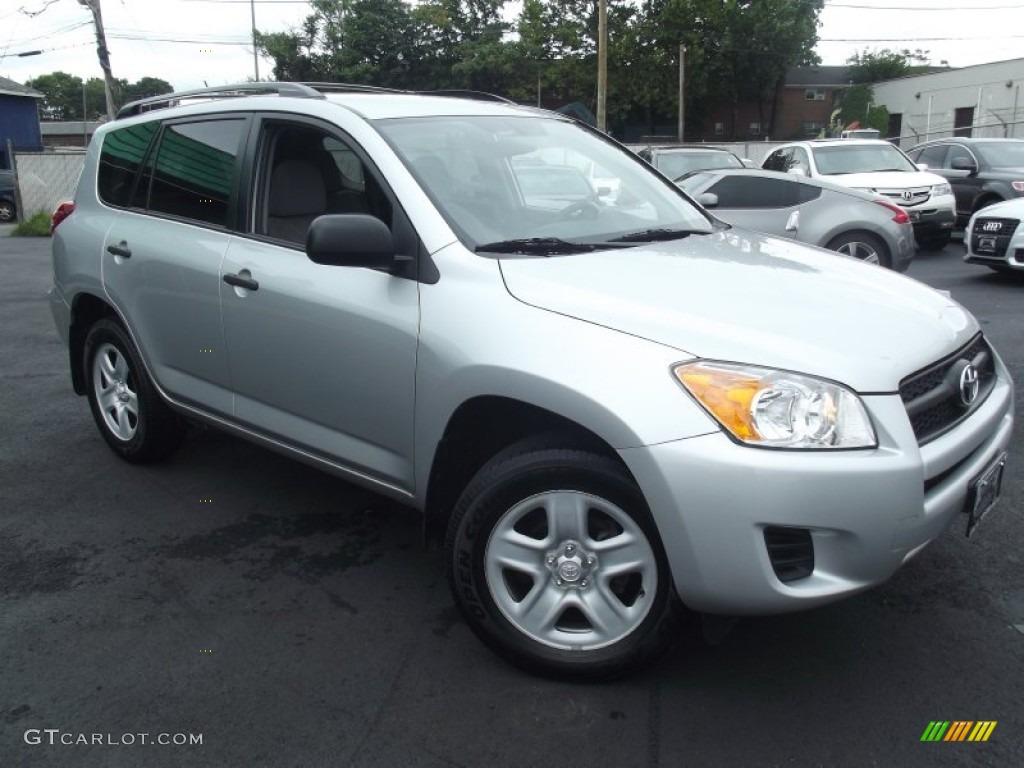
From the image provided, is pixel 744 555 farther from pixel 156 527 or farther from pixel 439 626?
pixel 156 527

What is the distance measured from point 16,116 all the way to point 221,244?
44375mm

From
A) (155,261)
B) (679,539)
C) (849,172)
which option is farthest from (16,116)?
(679,539)

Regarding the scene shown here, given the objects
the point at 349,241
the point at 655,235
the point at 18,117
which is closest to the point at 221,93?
the point at 349,241

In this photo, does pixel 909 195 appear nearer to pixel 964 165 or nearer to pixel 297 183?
pixel 964 165

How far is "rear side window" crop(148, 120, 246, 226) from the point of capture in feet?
12.6

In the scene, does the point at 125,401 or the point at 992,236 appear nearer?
the point at 125,401

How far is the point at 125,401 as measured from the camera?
4.62m

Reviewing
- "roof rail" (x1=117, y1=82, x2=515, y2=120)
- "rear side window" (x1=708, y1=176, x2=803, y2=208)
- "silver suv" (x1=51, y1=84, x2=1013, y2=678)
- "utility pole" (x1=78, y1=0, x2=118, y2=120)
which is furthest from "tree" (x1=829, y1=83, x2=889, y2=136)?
"silver suv" (x1=51, y1=84, x2=1013, y2=678)

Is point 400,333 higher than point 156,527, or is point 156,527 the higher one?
point 400,333

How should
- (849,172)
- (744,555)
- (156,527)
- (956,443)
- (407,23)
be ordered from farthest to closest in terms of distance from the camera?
(407,23) < (849,172) < (156,527) < (956,443) < (744,555)

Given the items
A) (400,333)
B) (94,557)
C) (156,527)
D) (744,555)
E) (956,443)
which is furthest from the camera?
(156,527)

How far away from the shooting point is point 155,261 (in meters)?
4.07

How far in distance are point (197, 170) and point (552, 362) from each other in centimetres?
228

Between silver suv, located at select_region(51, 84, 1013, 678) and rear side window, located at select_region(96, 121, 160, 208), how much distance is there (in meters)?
0.23
